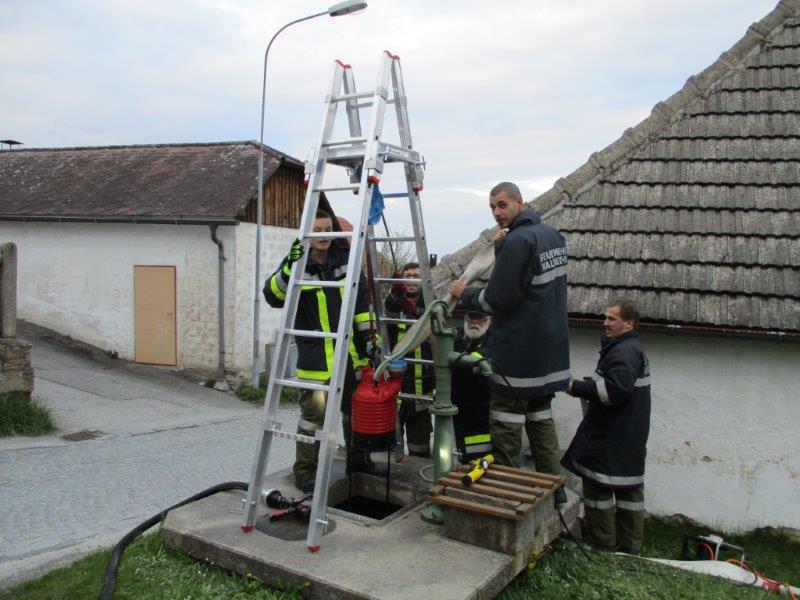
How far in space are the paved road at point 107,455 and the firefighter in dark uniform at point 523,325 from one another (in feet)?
10.8

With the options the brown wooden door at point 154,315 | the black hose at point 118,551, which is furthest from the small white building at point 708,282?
the brown wooden door at point 154,315

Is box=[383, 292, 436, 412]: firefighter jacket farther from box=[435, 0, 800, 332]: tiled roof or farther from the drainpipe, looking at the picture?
the drainpipe

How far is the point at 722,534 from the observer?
19.1ft

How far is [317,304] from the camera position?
462 cm

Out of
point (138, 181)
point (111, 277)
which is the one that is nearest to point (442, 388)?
point (111, 277)

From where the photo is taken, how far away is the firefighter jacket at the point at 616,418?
4812mm

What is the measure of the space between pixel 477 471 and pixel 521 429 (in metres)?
0.58

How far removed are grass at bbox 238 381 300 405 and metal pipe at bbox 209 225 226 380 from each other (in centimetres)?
52

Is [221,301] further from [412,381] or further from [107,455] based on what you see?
[412,381]

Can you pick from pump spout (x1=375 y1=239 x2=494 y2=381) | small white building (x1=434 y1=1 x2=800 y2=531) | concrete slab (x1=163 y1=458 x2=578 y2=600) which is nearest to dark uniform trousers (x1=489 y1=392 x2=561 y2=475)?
concrete slab (x1=163 y1=458 x2=578 y2=600)

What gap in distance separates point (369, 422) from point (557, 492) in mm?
1304

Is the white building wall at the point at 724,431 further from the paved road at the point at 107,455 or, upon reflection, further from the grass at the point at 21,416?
the grass at the point at 21,416

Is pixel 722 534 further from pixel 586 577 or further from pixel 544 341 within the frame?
pixel 544 341

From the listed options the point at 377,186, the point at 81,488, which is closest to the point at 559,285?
the point at 377,186
